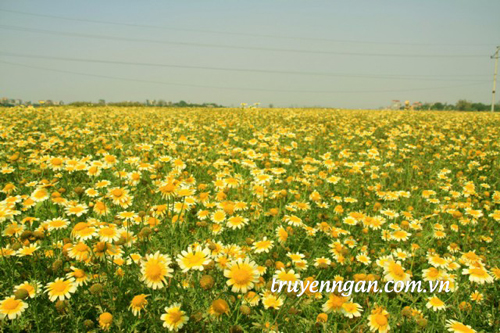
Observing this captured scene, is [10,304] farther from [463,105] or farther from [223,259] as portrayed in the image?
[463,105]

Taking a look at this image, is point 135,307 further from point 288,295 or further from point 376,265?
point 376,265

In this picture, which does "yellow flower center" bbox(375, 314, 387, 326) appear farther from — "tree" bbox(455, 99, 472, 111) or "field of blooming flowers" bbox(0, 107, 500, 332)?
"tree" bbox(455, 99, 472, 111)

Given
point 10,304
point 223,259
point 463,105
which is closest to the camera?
point 10,304

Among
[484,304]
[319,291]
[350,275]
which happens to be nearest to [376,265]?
[350,275]

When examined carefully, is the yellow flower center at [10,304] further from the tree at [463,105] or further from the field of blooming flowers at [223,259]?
the tree at [463,105]

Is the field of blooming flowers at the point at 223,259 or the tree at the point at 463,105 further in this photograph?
the tree at the point at 463,105

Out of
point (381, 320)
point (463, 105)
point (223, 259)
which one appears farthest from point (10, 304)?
point (463, 105)

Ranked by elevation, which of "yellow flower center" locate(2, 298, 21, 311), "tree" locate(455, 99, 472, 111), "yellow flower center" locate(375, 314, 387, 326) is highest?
"tree" locate(455, 99, 472, 111)

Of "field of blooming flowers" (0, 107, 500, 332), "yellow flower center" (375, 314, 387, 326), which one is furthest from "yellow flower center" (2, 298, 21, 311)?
"yellow flower center" (375, 314, 387, 326)

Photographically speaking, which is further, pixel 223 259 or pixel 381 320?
pixel 223 259

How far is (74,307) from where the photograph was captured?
5.52 ft

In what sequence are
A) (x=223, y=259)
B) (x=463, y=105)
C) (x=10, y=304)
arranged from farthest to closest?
(x=463, y=105) → (x=223, y=259) → (x=10, y=304)

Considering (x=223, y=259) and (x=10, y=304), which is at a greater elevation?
(x=223, y=259)

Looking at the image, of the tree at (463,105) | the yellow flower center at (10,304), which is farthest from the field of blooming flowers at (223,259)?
the tree at (463,105)
